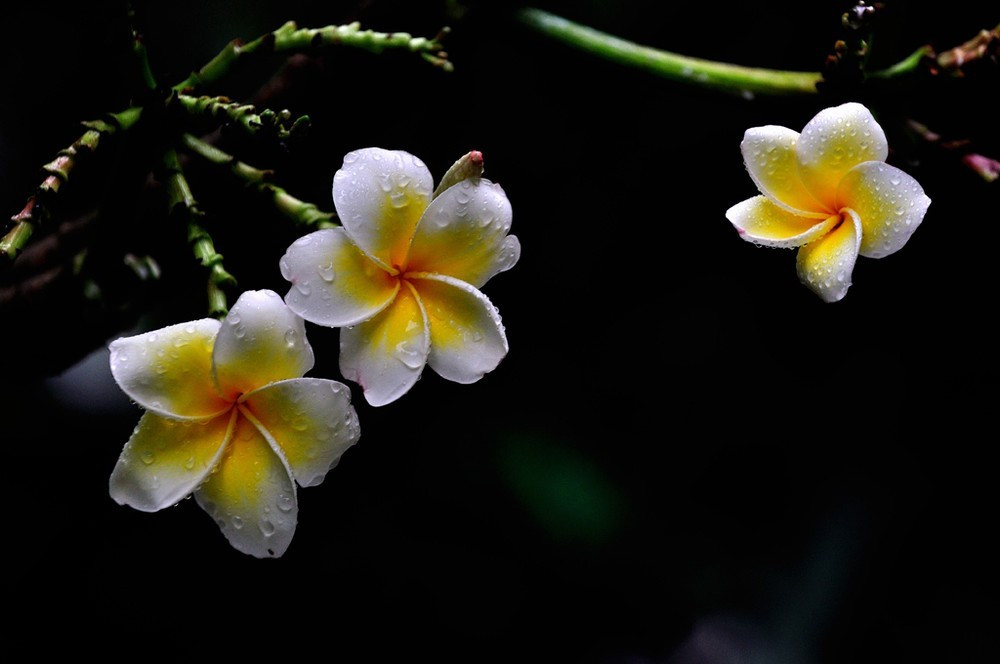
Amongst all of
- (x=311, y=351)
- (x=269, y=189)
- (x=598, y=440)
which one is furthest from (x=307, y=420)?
(x=598, y=440)

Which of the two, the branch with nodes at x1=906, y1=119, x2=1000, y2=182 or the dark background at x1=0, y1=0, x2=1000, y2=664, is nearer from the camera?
the branch with nodes at x1=906, y1=119, x2=1000, y2=182

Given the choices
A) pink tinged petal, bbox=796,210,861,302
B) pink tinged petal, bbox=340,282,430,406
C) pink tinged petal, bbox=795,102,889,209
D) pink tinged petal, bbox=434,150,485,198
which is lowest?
pink tinged petal, bbox=340,282,430,406

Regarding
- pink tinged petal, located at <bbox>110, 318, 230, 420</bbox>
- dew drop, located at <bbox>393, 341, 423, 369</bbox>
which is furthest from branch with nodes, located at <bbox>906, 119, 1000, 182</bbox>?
pink tinged petal, located at <bbox>110, 318, 230, 420</bbox>

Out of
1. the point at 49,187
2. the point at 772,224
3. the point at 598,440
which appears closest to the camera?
the point at 49,187

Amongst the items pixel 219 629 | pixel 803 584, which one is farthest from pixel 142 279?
pixel 803 584

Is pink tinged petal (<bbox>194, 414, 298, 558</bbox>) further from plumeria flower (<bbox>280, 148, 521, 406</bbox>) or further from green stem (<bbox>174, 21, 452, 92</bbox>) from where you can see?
green stem (<bbox>174, 21, 452, 92</bbox>)

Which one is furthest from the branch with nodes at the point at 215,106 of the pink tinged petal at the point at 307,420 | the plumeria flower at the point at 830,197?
the plumeria flower at the point at 830,197

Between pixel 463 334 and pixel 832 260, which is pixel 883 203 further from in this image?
pixel 463 334
